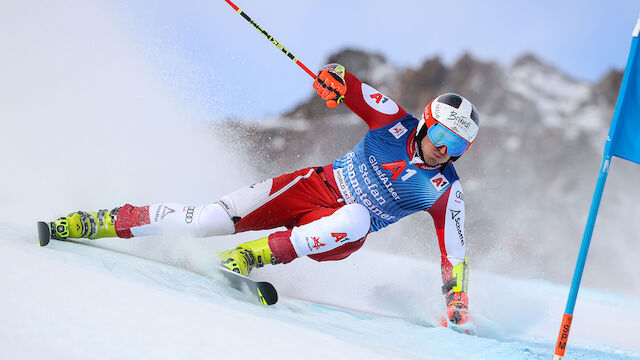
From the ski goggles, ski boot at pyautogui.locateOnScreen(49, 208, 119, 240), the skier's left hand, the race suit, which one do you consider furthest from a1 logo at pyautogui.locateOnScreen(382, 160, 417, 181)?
ski boot at pyautogui.locateOnScreen(49, 208, 119, 240)

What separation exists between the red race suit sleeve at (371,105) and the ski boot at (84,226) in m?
1.51

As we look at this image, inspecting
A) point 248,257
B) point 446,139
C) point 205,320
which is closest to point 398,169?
point 446,139

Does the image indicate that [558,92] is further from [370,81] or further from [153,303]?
[153,303]

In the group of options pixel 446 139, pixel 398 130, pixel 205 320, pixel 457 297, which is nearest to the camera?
pixel 205 320

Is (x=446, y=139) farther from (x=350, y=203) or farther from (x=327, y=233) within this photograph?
(x=327, y=233)

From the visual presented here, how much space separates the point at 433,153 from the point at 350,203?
1.93 feet

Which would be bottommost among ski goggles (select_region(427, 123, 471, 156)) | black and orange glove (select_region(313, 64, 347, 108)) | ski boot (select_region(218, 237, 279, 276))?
ski boot (select_region(218, 237, 279, 276))

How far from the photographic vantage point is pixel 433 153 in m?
3.11

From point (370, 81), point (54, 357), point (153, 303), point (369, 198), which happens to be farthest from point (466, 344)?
point (370, 81)

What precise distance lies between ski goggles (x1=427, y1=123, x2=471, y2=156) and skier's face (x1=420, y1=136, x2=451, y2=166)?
30 mm

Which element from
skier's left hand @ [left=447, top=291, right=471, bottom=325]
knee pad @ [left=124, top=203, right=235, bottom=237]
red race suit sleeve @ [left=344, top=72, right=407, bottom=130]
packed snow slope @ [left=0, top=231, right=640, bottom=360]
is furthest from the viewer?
red race suit sleeve @ [left=344, top=72, right=407, bottom=130]

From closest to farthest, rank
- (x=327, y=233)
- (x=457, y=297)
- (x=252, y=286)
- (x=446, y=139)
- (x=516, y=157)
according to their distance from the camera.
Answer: (x=252, y=286)
(x=327, y=233)
(x=446, y=139)
(x=457, y=297)
(x=516, y=157)

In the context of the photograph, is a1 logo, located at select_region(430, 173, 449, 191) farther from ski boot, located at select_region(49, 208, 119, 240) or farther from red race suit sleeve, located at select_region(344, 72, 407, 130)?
ski boot, located at select_region(49, 208, 119, 240)

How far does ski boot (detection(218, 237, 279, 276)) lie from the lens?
284 cm
